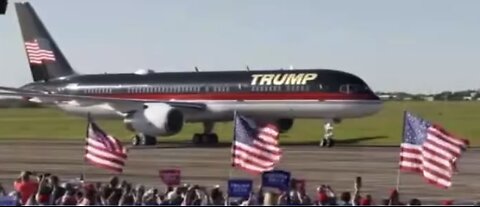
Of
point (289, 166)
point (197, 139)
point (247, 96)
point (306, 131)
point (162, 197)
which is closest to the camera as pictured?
point (162, 197)

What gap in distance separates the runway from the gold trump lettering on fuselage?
3023mm

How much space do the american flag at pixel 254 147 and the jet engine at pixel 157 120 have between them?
28.9 m

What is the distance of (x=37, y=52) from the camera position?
5966cm

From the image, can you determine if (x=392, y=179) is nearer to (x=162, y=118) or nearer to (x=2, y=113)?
(x=162, y=118)

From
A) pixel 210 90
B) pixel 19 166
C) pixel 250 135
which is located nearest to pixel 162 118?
pixel 210 90

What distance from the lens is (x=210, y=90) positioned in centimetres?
5150

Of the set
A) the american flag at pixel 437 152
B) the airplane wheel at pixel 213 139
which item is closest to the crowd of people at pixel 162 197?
the american flag at pixel 437 152

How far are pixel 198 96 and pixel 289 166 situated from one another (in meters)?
16.8

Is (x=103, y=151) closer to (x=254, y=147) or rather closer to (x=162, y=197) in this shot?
(x=254, y=147)

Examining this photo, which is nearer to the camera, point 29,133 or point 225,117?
point 225,117

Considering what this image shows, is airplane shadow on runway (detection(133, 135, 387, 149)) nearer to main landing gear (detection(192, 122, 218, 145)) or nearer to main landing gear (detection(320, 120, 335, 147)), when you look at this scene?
main landing gear (detection(192, 122, 218, 145))

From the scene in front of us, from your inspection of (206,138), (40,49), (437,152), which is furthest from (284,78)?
(437,152)

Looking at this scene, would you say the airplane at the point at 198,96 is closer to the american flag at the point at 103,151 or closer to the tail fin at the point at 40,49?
the tail fin at the point at 40,49

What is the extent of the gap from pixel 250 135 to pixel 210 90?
1231 inches
